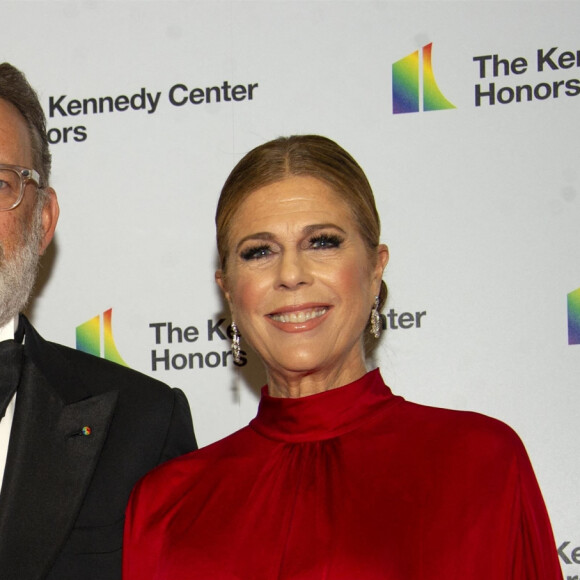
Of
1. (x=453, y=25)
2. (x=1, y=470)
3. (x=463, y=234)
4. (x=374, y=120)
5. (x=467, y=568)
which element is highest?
(x=453, y=25)

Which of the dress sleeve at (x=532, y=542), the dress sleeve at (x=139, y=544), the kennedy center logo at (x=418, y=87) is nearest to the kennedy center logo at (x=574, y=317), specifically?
the kennedy center logo at (x=418, y=87)

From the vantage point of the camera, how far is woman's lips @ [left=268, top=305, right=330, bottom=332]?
2.04 meters

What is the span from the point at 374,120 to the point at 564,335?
86 centimetres

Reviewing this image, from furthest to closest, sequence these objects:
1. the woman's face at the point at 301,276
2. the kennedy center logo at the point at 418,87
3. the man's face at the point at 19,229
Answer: the kennedy center logo at the point at 418,87 < the man's face at the point at 19,229 < the woman's face at the point at 301,276

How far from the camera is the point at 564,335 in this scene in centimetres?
269

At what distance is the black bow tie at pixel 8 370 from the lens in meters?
2.07

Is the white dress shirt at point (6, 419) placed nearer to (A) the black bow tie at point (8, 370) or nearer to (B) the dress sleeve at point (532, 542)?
(A) the black bow tie at point (8, 370)

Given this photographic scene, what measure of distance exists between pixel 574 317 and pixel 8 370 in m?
1.59

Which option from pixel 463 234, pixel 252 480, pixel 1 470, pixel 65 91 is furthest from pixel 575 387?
pixel 65 91

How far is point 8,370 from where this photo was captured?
6.90ft

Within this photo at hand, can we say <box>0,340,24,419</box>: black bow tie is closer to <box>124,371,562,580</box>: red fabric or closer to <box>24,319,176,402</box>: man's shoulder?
<box>24,319,176,402</box>: man's shoulder

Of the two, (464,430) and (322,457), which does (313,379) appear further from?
(464,430)

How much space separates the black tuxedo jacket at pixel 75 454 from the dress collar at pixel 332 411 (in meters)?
0.35

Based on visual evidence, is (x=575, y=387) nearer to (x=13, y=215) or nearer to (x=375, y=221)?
(x=375, y=221)
